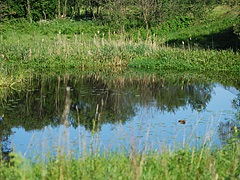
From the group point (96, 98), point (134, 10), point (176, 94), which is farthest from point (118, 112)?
point (134, 10)

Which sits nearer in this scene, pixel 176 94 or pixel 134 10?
pixel 176 94

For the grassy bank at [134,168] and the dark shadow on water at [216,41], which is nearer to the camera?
the grassy bank at [134,168]

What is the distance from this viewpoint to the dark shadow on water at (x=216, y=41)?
69.9ft

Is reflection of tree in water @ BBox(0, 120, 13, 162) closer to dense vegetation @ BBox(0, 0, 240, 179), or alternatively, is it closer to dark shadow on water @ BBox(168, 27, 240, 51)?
dense vegetation @ BBox(0, 0, 240, 179)

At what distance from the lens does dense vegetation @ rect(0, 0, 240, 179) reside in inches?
223

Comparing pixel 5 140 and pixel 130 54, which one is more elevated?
pixel 130 54

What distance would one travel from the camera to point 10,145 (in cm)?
822

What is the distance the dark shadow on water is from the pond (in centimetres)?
669

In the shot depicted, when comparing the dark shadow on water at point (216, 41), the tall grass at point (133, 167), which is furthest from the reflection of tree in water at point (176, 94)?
the dark shadow on water at point (216, 41)

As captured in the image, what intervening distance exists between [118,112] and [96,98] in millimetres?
1618

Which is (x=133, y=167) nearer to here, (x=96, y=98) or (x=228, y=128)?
(x=228, y=128)

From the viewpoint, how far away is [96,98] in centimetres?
1230

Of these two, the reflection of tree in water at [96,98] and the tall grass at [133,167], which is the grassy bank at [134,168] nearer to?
the tall grass at [133,167]

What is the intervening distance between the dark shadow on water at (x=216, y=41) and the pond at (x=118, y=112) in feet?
21.9
